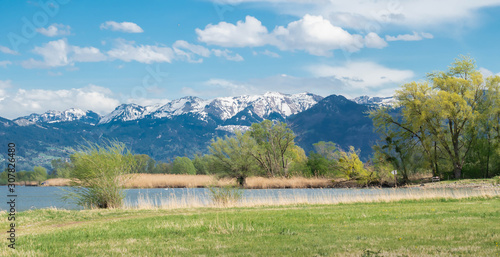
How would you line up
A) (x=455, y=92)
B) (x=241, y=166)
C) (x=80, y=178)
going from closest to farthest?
(x=80, y=178) → (x=455, y=92) → (x=241, y=166)

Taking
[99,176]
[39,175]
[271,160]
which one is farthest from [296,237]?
[39,175]

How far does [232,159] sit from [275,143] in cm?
1551

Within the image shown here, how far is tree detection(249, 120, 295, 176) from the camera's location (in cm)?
7794

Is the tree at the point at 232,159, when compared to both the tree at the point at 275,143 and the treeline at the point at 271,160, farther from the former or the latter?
the tree at the point at 275,143

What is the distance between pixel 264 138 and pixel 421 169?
2820 cm

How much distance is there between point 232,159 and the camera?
67.0m

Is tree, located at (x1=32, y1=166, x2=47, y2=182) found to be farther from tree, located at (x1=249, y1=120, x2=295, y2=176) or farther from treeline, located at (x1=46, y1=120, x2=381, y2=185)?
tree, located at (x1=249, y1=120, x2=295, y2=176)

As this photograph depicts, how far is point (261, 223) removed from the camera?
1577cm

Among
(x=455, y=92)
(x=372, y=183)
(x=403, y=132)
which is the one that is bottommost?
(x=372, y=183)

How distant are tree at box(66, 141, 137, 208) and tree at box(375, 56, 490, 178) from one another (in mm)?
42102

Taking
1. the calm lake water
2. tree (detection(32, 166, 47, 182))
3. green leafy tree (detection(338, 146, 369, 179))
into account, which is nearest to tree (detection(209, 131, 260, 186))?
green leafy tree (detection(338, 146, 369, 179))

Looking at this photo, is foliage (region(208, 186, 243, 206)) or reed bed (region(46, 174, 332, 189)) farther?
reed bed (region(46, 174, 332, 189))

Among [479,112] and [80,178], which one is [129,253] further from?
[479,112]

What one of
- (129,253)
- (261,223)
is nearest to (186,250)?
(129,253)
